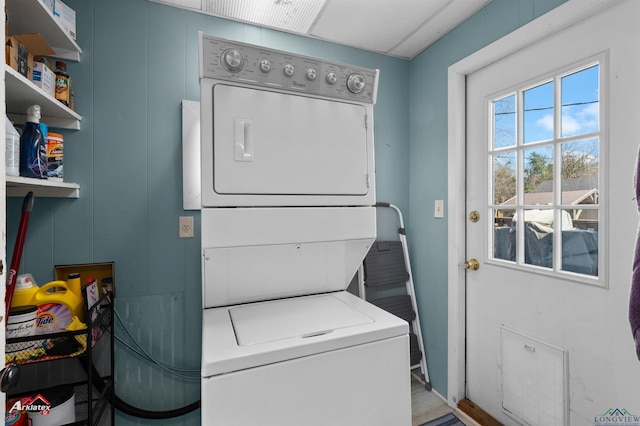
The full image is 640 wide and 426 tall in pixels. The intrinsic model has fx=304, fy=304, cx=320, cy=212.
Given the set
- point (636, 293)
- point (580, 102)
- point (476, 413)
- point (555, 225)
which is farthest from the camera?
point (476, 413)

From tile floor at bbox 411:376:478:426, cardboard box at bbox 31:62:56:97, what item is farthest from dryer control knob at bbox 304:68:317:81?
tile floor at bbox 411:376:478:426

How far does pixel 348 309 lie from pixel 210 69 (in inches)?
46.2

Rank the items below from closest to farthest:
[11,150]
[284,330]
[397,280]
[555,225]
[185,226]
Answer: [11,150] < [284,330] < [555,225] < [185,226] < [397,280]

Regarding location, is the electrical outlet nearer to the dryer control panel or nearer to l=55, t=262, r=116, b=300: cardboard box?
l=55, t=262, r=116, b=300: cardboard box

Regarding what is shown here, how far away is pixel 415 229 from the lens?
2.46 metres

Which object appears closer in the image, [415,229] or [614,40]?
[614,40]

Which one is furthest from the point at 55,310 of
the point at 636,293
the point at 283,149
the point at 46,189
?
the point at 636,293

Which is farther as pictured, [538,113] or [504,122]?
[504,122]

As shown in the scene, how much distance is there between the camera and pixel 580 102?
4.85 ft

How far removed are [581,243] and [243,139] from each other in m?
1.67

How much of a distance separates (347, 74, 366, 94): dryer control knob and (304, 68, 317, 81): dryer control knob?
6.9 inches

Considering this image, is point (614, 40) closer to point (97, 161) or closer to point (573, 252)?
point (573, 252)

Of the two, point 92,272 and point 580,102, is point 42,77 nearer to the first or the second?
point 92,272

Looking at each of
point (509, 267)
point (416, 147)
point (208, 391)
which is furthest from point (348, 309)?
point (416, 147)
